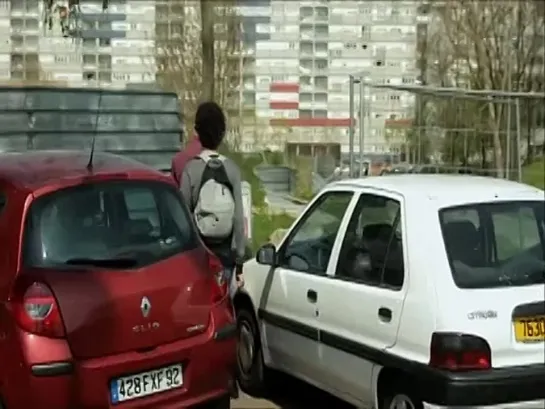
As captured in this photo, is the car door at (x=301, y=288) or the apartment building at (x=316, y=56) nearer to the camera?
the car door at (x=301, y=288)

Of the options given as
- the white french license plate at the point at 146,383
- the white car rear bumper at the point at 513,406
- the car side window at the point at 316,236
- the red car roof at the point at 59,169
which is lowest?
the white car rear bumper at the point at 513,406

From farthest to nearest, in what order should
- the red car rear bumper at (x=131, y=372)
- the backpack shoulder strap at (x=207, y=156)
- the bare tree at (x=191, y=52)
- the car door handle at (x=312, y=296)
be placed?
the bare tree at (x=191, y=52)
the backpack shoulder strap at (x=207, y=156)
the car door handle at (x=312, y=296)
the red car rear bumper at (x=131, y=372)

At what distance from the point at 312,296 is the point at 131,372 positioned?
1.55 metres

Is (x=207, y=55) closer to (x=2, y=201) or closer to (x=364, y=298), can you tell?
(x=364, y=298)

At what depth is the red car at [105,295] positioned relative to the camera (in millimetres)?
5242

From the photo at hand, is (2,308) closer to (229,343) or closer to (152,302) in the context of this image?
(152,302)

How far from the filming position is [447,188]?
617 cm

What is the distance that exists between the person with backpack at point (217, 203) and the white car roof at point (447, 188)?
2.97 ft

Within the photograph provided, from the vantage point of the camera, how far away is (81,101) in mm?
10953

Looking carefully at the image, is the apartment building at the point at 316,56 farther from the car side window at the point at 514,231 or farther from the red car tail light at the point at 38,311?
the red car tail light at the point at 38,311

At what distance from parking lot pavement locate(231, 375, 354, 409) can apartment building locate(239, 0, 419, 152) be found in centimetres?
1055

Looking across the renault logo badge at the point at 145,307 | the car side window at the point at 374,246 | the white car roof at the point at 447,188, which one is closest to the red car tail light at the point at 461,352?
the car side window at the point at 374,246

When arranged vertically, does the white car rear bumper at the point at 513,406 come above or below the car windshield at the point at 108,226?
below

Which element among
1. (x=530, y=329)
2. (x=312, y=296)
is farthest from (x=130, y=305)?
(x=530, y=329)
